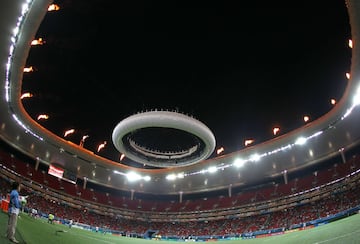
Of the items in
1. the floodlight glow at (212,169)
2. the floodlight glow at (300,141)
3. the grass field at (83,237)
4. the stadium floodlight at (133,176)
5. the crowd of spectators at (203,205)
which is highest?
the stadium floodlight at (133,176)

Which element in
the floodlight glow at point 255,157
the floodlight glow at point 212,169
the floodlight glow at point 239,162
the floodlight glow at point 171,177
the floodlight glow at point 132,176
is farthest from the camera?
the floodlight glow at point 132,176

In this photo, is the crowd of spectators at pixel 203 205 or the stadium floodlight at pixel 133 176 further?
the stadium floodlight at pixel 133 176

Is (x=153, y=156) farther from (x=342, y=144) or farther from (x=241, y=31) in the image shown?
(x=342, y=144)

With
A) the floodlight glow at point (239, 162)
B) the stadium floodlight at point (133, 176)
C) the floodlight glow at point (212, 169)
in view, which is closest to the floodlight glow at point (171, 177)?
the stadium floodlight at point (133, 176)

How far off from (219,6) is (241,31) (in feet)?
9.52

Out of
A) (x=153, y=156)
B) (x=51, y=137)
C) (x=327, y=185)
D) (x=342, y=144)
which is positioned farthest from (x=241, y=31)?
(x=51, y=137)

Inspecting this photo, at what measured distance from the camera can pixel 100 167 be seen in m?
50.9

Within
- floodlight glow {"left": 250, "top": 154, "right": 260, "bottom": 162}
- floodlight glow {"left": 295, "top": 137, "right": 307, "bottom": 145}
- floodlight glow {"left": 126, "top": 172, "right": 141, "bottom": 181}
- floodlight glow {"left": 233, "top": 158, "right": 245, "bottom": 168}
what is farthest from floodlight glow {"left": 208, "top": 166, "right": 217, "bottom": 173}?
floodlight glow {"left": 295, "top": 137, "right": 307, "bottom": 145}

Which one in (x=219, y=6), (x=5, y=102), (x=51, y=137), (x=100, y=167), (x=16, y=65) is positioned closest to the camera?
(x=219, y=6)

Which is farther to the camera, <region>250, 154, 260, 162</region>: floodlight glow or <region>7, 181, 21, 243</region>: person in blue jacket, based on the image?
<region>250, 154, 260, 162</region>: floodlight glow

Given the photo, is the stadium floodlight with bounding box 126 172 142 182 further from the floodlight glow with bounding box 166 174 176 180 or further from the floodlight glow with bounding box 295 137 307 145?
the floodlight glow with bounding box 295 137 307 145

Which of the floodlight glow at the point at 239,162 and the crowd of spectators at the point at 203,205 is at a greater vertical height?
the floodlight glow at the point at 239,162

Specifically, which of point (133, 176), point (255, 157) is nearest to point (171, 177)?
point (133, 176)

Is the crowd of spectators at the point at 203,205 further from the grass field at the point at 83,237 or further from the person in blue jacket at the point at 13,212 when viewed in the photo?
the person in blue jacket at the point at 13,212
